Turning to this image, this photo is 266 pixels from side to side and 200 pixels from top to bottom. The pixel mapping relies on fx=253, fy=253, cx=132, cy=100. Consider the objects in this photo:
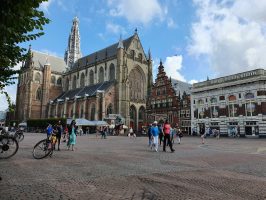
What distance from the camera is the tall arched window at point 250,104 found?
39.2 meters

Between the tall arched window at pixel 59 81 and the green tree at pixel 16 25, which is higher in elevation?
the tall arched window at pixel 59 81

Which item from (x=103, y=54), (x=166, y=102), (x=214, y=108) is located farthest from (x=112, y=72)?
(x=214, y=108)

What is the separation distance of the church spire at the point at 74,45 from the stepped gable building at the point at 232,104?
62.8 meters

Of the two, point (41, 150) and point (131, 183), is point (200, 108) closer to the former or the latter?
point (41, 150)

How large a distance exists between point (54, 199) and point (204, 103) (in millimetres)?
44473

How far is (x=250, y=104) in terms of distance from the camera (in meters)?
39.6

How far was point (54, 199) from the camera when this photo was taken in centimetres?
486

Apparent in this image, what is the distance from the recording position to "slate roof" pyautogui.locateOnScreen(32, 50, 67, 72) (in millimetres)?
84250

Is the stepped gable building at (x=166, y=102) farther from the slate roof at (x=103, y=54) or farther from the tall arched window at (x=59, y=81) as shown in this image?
the tall arched window at (x=59, y=81)

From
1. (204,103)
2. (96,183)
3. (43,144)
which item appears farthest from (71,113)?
(96,183)

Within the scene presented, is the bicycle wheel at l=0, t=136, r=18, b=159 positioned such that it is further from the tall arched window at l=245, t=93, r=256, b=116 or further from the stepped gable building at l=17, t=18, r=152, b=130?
the stepped gable building at l=17, t=18, r=152, b=130

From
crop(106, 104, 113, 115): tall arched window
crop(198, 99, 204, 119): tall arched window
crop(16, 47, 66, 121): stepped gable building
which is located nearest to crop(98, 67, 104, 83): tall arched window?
crop(106, 104, 113, 115): tall arched window

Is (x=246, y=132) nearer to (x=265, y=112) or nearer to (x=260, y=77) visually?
(x=265, y=112)

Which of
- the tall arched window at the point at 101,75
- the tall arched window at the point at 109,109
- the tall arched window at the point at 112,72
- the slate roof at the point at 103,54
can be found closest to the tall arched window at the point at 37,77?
the slate roof at the point at 103,54
